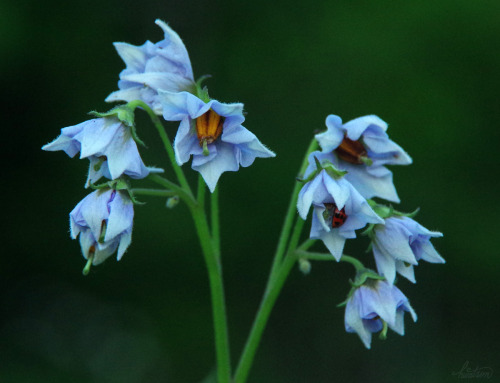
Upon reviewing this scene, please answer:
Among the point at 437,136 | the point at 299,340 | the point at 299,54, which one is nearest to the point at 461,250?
the point at 437,136

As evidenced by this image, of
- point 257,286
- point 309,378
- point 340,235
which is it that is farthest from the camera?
point 309,378

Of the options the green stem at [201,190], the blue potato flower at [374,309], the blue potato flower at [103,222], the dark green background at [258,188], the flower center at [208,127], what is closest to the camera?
the blue potato flower at [103,222]

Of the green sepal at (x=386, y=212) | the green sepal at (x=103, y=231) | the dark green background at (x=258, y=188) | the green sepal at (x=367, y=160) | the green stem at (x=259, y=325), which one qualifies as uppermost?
the green sepal at (x=367, y=160)

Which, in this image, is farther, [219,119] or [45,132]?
[45,132]

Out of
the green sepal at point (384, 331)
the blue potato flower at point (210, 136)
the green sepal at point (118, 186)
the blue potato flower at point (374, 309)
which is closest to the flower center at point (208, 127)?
the blue potato flower at point (210, 136)

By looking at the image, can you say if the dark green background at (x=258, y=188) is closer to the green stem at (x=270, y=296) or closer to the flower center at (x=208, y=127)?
the green stem at (x=270, y=296)

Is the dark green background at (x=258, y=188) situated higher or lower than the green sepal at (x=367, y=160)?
lower

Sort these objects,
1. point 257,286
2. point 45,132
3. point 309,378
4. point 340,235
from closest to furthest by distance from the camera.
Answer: point 340,235 → point 45,132 → point 257,286 → point 309,378

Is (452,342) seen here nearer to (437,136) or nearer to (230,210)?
(437,136)
